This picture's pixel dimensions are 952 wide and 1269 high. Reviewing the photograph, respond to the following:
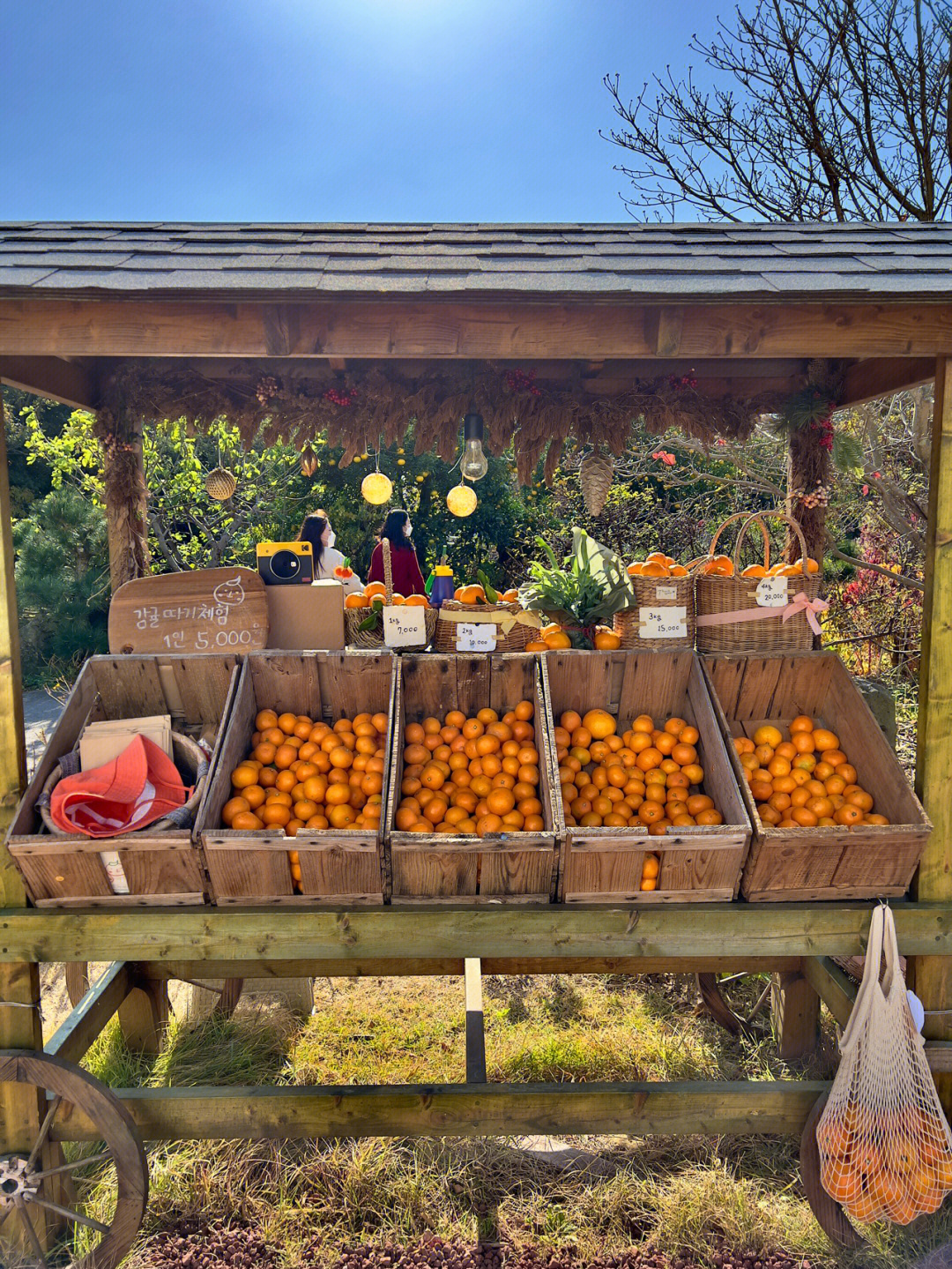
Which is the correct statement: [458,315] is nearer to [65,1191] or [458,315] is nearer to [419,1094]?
[419,1094]

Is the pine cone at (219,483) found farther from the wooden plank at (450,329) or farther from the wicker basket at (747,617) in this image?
the wicker basket at (747,617)

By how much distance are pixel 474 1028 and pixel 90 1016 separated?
53.1 inches

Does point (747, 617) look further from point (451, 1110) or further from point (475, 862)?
point (451, 1110)

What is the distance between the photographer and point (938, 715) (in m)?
2.29

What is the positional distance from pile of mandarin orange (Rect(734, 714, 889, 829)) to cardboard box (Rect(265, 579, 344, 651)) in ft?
4.98

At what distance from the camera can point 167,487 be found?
9055 mm

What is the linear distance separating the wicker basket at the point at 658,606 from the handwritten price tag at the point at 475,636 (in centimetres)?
48

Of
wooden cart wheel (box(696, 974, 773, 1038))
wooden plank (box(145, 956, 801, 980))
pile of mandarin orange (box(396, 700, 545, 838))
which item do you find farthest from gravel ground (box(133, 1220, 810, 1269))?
pile of mandarin orange (box(396, 700, 545, 838))

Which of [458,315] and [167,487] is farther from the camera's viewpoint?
[167,487]

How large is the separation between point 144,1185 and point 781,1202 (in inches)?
83.4

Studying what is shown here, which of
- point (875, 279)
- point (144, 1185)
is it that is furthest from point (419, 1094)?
point (875, 279)

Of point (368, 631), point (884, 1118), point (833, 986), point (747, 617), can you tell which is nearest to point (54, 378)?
point (368, 631)

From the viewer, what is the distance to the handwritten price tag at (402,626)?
267 centimetres

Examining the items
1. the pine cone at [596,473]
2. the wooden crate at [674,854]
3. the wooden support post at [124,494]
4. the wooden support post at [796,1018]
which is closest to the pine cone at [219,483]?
the wooden support post at [124,494]
